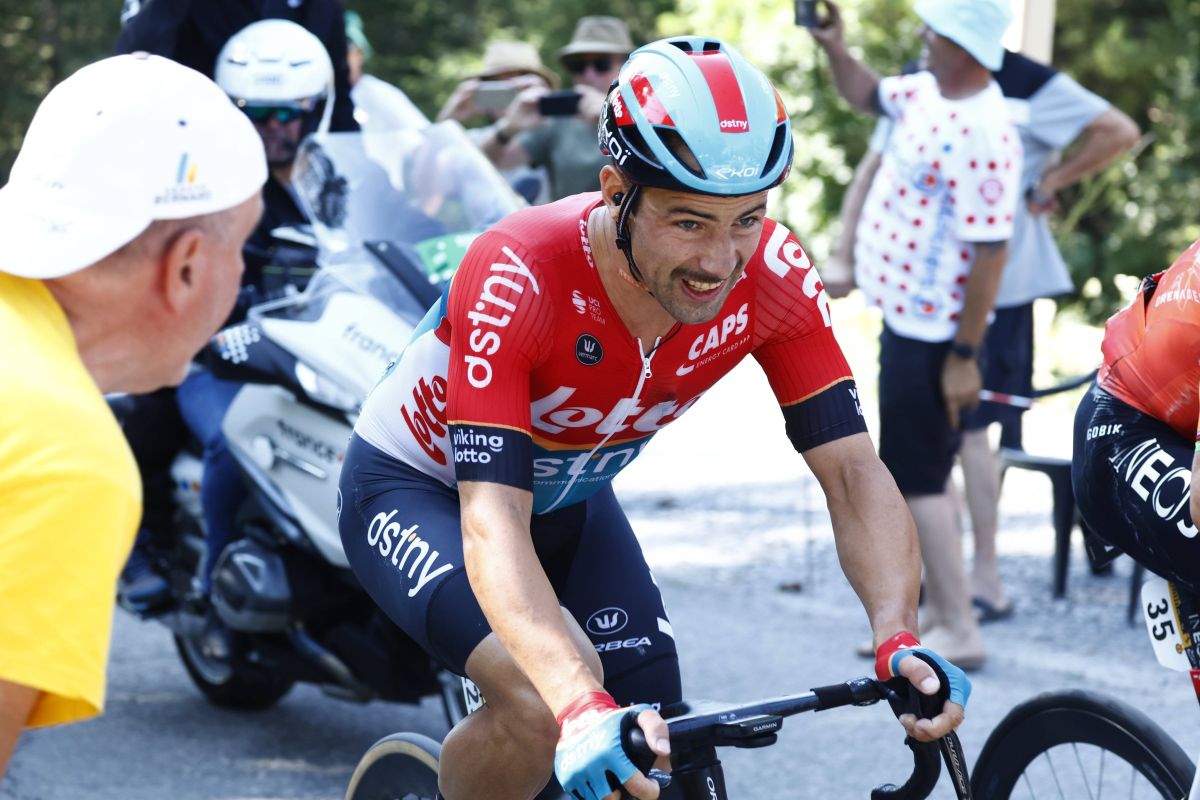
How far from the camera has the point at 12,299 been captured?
1.81 metres

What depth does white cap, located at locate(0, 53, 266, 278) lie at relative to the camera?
1820 mm

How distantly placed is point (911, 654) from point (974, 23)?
3.66m

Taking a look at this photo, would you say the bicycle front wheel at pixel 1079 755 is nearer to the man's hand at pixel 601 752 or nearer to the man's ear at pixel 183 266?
the man's hand at pixel 601 752

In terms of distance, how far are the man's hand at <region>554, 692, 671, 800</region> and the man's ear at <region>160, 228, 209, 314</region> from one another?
830 mm

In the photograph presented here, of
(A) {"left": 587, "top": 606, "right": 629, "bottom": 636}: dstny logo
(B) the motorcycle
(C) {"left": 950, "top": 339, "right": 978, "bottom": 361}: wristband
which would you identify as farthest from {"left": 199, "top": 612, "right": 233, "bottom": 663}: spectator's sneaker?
(C) {"left": 950, "top": 339, "right": 978, "bottom": 361}: wristband

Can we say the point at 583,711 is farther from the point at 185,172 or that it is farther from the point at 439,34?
the point at 439,34

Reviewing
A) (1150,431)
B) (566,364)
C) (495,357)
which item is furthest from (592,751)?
(1150,431)

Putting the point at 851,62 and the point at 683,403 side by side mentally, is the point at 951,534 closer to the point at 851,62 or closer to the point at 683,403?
the point at 851,62

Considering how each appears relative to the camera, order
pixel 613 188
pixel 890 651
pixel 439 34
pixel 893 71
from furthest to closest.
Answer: pixel 439 34 → pixel 893 71 → pixel 613 188 → pixel 890 651

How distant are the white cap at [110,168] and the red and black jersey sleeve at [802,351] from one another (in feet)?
4.63

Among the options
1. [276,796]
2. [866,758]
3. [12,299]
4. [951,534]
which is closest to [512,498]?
[12,299]

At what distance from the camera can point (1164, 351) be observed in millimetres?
3395

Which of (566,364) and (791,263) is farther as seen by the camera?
(791,263)

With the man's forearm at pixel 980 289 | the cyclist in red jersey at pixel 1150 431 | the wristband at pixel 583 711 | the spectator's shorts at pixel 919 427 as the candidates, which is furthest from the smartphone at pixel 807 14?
the wristband at pixel 583 711
